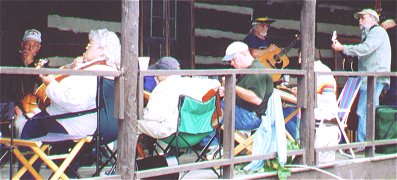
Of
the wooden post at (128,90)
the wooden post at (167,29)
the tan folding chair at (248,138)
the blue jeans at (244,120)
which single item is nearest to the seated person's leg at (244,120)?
the blue jeans at (244,120)

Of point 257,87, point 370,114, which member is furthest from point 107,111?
point 370,114

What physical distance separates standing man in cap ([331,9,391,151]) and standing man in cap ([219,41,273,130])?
1.56 meters

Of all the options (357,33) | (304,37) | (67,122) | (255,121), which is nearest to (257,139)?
(255,121)

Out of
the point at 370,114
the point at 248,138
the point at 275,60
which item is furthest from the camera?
the point at 275,60

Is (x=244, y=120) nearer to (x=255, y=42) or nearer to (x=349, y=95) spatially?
(x=349, y=95)

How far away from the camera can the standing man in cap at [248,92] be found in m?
6.43

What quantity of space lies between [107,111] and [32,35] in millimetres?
2116

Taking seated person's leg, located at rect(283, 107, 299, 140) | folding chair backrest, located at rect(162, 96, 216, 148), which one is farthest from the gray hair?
seated person's leg, located at rect(283, 107, 299, 140)

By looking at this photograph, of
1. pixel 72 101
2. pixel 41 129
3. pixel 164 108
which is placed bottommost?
pixel 41 129

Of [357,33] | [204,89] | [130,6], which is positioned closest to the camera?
[130,6]

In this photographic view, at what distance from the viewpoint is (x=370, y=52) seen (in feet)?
25.7

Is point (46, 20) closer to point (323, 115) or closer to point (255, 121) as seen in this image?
point (255, 121)

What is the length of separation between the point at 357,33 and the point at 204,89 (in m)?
6.42

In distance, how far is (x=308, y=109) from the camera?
6656mm
